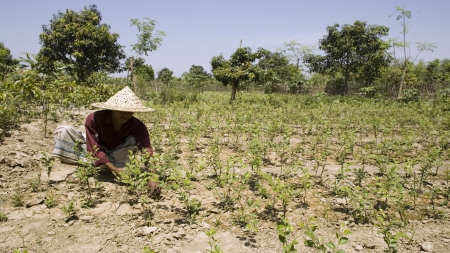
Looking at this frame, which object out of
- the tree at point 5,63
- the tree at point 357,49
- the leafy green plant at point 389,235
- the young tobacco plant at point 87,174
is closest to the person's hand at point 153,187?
the young tobacco plant at point 87,174

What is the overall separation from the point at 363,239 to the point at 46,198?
2897mm

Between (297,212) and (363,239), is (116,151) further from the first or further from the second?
(363,239)

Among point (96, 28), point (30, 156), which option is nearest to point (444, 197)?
point (30, 156)

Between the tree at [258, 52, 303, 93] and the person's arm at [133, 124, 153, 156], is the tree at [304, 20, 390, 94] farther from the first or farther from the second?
the person's arm at [133, 124, 153, 156]

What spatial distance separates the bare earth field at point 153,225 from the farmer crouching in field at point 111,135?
11.8 inches

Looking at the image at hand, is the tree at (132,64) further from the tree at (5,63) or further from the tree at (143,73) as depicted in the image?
the tree at (5,63)

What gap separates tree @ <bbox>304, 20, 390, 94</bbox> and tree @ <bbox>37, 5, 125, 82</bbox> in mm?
14484

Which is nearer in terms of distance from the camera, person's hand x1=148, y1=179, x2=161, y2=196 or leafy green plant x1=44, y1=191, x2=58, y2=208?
leafy green plant x1=44, y1=191, x2=58, y2=208

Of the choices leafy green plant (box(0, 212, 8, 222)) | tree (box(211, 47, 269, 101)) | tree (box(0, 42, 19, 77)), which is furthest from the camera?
tree (box(211, 47, 269, 101))

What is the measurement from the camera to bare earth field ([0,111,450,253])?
2.28 m

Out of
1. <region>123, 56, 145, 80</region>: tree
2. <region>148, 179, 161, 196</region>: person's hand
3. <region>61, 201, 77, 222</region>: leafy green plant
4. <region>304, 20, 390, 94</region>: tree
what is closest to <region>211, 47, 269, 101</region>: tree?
<region>123, 56, 145, 80</region>: tree

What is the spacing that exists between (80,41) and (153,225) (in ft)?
51.7

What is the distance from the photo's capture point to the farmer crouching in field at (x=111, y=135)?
3.23m

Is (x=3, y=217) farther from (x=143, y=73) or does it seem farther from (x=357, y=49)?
(x=143, y=73)
